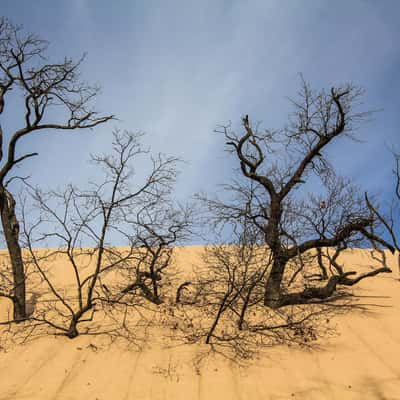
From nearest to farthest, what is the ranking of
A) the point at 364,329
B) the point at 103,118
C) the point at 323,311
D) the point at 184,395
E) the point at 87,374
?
the point at 184,395 → the point at 87,374 → the point at 364,329 → the point at 323,311 → the point at 103,118

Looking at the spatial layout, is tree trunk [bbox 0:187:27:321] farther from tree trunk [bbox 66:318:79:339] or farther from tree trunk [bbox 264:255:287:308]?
tree trunk [bbox 264:255:287:308]

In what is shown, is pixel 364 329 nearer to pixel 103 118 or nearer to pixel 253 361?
pixel 253 361

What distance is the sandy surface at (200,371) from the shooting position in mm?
4773

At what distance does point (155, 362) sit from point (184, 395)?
0.96 meters

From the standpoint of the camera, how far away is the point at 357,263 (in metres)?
12.1

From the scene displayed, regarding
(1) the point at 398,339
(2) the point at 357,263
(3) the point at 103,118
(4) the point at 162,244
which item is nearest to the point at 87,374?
(4) the point at 162,244

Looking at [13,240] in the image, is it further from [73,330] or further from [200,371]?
[200,371]

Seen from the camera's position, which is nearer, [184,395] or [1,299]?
[184,395]

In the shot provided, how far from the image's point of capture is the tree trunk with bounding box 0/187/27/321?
740 cm

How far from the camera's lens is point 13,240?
7660 millimetres

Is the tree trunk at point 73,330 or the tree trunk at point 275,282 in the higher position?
the tree trunk at point 275,282

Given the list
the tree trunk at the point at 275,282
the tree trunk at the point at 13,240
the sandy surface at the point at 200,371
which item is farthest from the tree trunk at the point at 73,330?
the tree trunk at the point at 275,282

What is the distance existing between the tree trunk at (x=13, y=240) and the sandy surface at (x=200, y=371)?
1.40m

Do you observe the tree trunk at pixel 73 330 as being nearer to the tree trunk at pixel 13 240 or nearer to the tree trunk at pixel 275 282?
the tree trunk at pixel 13 240
